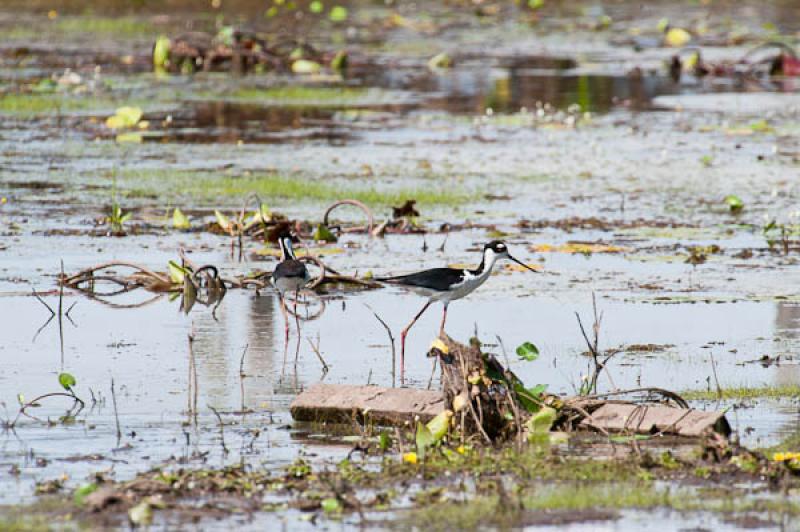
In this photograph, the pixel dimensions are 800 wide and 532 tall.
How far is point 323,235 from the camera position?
15.2 m

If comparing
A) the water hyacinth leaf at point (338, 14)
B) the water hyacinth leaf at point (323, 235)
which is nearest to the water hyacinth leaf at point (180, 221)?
the water hyacinth leaf at point (323, 235)

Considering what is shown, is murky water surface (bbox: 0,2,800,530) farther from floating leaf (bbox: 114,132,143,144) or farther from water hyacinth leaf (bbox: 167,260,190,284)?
water hyacinth leaf (bbox: 167,260,190,284)

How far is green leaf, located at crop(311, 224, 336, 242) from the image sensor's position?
15191mm

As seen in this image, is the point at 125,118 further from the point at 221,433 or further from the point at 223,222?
the point at 221,433

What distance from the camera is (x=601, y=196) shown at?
1827 cm

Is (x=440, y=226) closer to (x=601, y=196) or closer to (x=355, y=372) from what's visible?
(x=601, y=196)

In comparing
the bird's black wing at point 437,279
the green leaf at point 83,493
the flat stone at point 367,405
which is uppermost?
the bird's black wing at point 437,279

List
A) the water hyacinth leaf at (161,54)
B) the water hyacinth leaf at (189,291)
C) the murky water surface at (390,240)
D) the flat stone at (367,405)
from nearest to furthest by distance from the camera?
the flat stone at (367,405)
the murky water surface at (390,240)
the water hyacinth leaf at (189,291)
the water hyacinth leaf at (161,54)

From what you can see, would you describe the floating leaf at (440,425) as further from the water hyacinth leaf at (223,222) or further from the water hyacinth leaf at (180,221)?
the water hyacinth leaf at (180,221)

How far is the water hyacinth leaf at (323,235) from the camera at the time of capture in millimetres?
15195

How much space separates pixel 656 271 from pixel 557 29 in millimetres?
28414

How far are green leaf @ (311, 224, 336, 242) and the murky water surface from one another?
142 millimetres

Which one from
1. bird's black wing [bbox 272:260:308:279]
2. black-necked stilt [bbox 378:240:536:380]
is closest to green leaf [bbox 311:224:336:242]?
bird's black wing [bbox 272:260:308:279]

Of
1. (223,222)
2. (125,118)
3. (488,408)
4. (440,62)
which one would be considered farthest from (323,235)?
(440,62)
